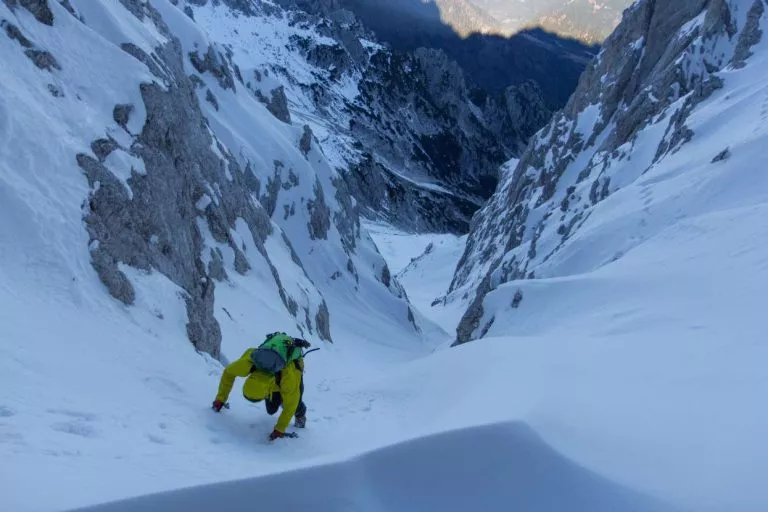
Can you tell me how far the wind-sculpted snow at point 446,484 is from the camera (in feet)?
17.2

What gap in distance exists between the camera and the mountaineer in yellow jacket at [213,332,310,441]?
765 cm

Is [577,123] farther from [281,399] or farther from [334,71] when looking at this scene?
[334,71]

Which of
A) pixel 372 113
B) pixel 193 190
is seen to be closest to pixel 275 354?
pixel 193 190

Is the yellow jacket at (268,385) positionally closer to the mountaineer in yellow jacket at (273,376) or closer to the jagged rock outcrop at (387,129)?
the mountaineer in yellow jacket at (273,376)

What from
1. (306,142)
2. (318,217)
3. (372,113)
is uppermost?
(306,142)

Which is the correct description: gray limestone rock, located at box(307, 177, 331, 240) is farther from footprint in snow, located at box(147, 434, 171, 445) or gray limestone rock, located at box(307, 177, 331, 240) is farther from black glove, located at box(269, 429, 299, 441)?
footprint in snow, located at box(147, 434, 171, 445)

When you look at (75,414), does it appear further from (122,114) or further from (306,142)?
(306,142)

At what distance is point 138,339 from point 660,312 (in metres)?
9.29

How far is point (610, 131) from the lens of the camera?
5122 centimetres

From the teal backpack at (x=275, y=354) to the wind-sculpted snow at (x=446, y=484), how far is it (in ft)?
7.36

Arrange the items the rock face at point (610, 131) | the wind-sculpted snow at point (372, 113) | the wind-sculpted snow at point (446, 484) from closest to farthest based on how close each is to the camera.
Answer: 1. the wind-sculpted snow at point (446, 484)
2. the rock face at point (610, 131)
3. the wind-sculpted snow at point (372, 113)

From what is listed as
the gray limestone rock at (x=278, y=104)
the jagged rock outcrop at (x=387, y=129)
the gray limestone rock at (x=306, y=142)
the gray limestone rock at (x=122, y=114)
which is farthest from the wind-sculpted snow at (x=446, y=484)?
the jagged rock outcrop at (x=387, y=129)

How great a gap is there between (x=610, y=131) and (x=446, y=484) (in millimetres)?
50615

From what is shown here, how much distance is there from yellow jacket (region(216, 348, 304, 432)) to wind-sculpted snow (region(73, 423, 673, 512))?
2212mm
